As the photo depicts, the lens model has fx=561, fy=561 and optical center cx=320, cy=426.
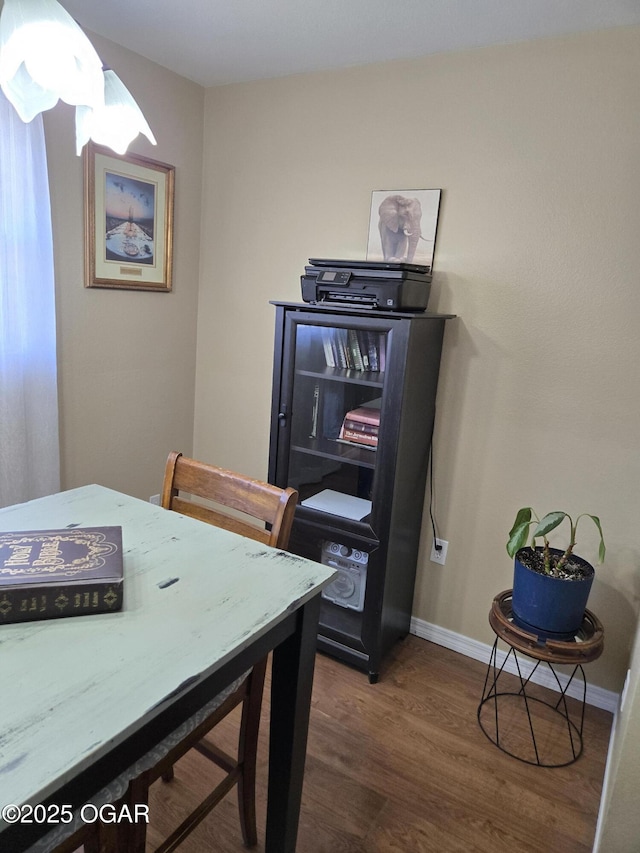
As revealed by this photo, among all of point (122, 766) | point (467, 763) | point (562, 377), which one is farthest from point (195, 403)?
point (122, 766)

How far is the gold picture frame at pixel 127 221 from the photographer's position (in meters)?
2.31

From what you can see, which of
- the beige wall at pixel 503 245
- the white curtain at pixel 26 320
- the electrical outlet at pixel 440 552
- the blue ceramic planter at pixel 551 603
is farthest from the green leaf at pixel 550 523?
the white curtain at pixel 26 320

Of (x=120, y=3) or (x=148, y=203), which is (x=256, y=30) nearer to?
(x=120, y=3)

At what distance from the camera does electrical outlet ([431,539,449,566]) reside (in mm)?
2361

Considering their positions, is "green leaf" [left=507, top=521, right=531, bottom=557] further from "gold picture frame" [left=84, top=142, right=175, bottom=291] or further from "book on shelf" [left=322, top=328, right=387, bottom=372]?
"gold picture frame" [left=84, top=142, right=175, bottom=291]

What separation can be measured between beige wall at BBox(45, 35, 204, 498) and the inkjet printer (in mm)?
941

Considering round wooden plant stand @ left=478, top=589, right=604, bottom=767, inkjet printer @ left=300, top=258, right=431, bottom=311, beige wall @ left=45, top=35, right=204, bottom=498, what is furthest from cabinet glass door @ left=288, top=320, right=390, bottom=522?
beige wall @ left=45, top=35, right=204, bottom=498

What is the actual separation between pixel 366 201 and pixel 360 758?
2.07m

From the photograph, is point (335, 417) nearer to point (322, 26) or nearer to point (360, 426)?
point (360, 426)

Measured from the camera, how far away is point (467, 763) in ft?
5.91

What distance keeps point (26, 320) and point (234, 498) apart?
1219 mm

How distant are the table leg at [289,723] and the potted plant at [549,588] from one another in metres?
0.89

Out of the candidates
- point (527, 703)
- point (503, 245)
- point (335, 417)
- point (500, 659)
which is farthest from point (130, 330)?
point (527, 703)

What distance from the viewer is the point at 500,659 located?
7.55 feet
